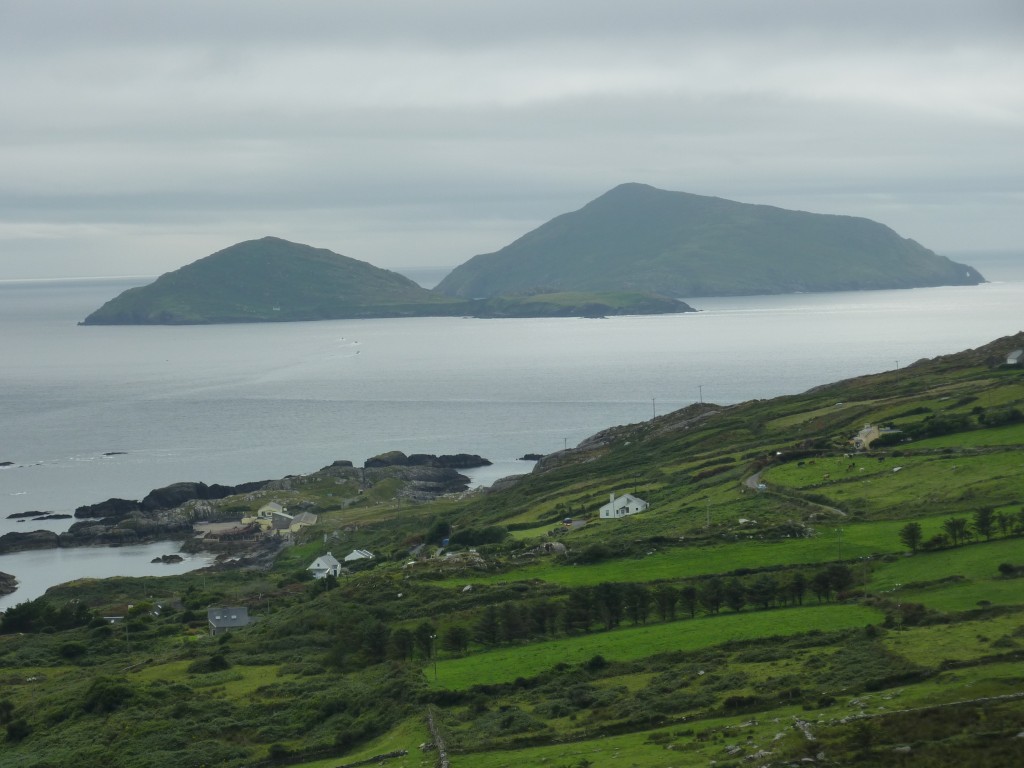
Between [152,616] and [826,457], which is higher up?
[826,457]

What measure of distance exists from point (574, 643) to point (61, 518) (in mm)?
77346

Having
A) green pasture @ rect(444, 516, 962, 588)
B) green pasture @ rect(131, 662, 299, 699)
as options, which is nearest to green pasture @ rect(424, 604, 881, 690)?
green pasture @ rect(131, 662, 299, 699)

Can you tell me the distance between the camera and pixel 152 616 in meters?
59.5

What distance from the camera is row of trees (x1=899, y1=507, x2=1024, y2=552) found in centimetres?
4525

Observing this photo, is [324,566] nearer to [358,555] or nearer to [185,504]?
[358,555]

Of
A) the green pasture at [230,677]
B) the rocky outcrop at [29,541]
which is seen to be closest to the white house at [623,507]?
the green pasture at [230,677]

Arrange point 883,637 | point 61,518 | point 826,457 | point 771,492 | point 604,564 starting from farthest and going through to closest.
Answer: point 61,518, point 826,457, point 771,492, point 604,564, point 883,637

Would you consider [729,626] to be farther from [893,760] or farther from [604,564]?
[893,760]

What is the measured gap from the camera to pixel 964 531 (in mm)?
45562

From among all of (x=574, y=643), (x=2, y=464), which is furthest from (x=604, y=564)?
(x=2, y=464)

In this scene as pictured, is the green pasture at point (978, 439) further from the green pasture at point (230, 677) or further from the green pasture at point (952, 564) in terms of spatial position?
the green pasture at point (230, 677)

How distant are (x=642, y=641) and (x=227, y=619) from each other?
2191cm

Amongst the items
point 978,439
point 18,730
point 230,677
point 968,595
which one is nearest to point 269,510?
point 978,439

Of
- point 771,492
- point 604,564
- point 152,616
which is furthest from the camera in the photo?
point 771,492
